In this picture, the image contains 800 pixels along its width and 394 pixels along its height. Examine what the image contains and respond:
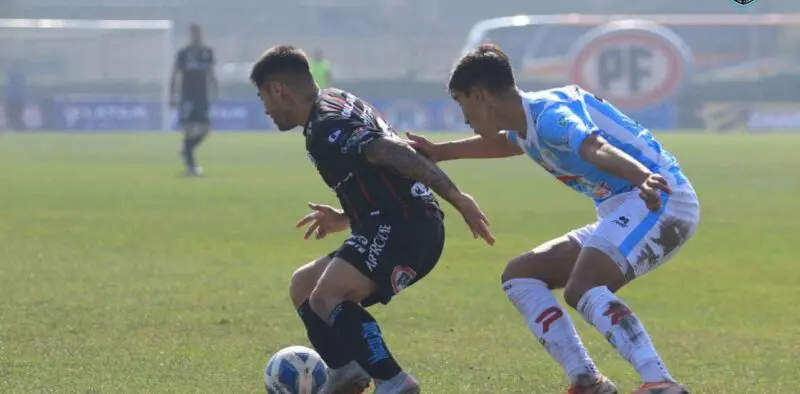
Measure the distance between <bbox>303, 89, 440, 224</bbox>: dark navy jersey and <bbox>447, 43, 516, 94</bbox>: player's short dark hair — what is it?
403 millimetres

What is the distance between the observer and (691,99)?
2008 inches

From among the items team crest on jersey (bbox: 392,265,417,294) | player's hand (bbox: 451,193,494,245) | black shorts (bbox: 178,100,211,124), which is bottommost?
black shorts (bbox: 178,100,211,124)

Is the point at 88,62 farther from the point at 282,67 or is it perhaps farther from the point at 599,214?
the point at 599,214

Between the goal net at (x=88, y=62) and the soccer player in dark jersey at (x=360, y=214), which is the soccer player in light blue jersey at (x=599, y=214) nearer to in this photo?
the soccer player in dark jersey at (x=360, y=214)

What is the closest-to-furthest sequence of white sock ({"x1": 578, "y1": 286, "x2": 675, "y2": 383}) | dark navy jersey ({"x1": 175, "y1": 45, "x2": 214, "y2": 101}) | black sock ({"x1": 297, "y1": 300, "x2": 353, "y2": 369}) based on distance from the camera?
white sock ({"x1": 578, "y1": 286, "x2": 675, "y2": 383})
black sock ({"x1": 297, "y1": 300, "x2": 353, "y2": 369})
dark navy jersey ({"x1": 175, "y1": 45, "x2": 214, "y2": 101})

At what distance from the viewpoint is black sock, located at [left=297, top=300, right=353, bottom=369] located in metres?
6.70

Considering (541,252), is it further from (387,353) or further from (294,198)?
(294,198)

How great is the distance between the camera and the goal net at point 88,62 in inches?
1869

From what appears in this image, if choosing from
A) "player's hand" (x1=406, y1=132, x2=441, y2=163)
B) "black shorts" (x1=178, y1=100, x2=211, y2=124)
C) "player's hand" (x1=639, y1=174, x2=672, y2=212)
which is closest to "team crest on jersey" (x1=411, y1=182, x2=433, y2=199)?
"player's hand" (x1=406, y1=132, x2=441, y2=163)

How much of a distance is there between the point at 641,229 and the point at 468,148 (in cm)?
117

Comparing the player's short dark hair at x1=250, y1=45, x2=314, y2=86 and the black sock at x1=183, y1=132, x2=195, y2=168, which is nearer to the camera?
the player's short dark hair at x1=250, y1=45, x2=314, y2=86

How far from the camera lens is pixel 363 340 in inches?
257

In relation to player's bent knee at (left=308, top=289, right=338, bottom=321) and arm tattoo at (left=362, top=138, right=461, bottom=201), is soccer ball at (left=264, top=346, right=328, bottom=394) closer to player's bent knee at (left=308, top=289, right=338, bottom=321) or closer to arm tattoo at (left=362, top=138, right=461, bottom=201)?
player's bent knee at (left=308, top=289, right=338, bottom=321)

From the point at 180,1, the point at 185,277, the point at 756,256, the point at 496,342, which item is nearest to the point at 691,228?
the point at 496,342
